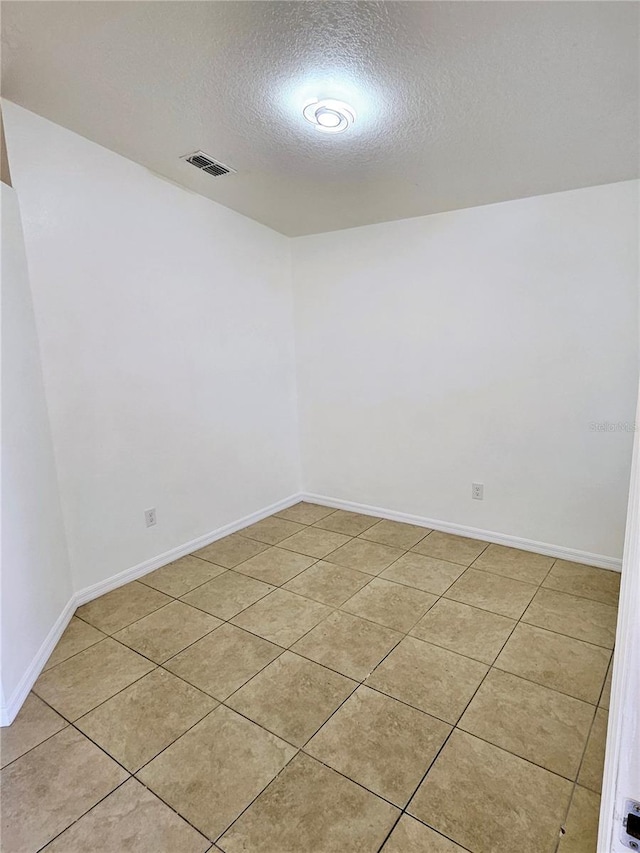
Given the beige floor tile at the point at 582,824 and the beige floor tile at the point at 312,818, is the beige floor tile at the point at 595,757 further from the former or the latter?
the beige floor tile at the point at 312,818

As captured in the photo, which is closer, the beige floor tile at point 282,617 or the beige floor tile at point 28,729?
the beige floor tile at point 28,729

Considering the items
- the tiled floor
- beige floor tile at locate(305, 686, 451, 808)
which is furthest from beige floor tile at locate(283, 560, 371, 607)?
beige floor tile at locate(305, 686, 451, 808)

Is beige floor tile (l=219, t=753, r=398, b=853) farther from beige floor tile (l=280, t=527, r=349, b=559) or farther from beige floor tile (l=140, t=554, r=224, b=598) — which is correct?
beige floor tile (l=280, t=527, r=349, b=559)

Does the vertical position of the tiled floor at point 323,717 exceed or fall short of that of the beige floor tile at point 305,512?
it falls short

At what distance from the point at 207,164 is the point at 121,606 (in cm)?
242

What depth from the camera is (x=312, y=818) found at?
126 centimetres

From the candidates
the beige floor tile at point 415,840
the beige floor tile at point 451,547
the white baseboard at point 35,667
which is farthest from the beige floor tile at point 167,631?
the beige floor tile at point 451,547

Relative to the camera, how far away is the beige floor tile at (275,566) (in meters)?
2.65

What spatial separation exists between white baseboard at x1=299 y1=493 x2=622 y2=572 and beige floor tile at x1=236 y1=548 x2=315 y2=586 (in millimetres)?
892

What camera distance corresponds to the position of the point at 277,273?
3.58 m

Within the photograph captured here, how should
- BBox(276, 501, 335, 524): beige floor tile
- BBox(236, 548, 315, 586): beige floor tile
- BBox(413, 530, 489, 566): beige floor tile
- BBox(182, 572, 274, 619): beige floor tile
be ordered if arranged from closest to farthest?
BBox(182, 572, 274, 619): beige floor tile
BBox(236, 548, 315, 586): beige floor tile
BBox(413, 530, 489, 566): beige floor tile
BBox(276, 501, 335, 524): beige floor tile

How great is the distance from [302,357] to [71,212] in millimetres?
2013

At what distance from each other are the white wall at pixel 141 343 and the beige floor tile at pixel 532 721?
2.02 meters

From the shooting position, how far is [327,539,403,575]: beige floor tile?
2.75 meters
